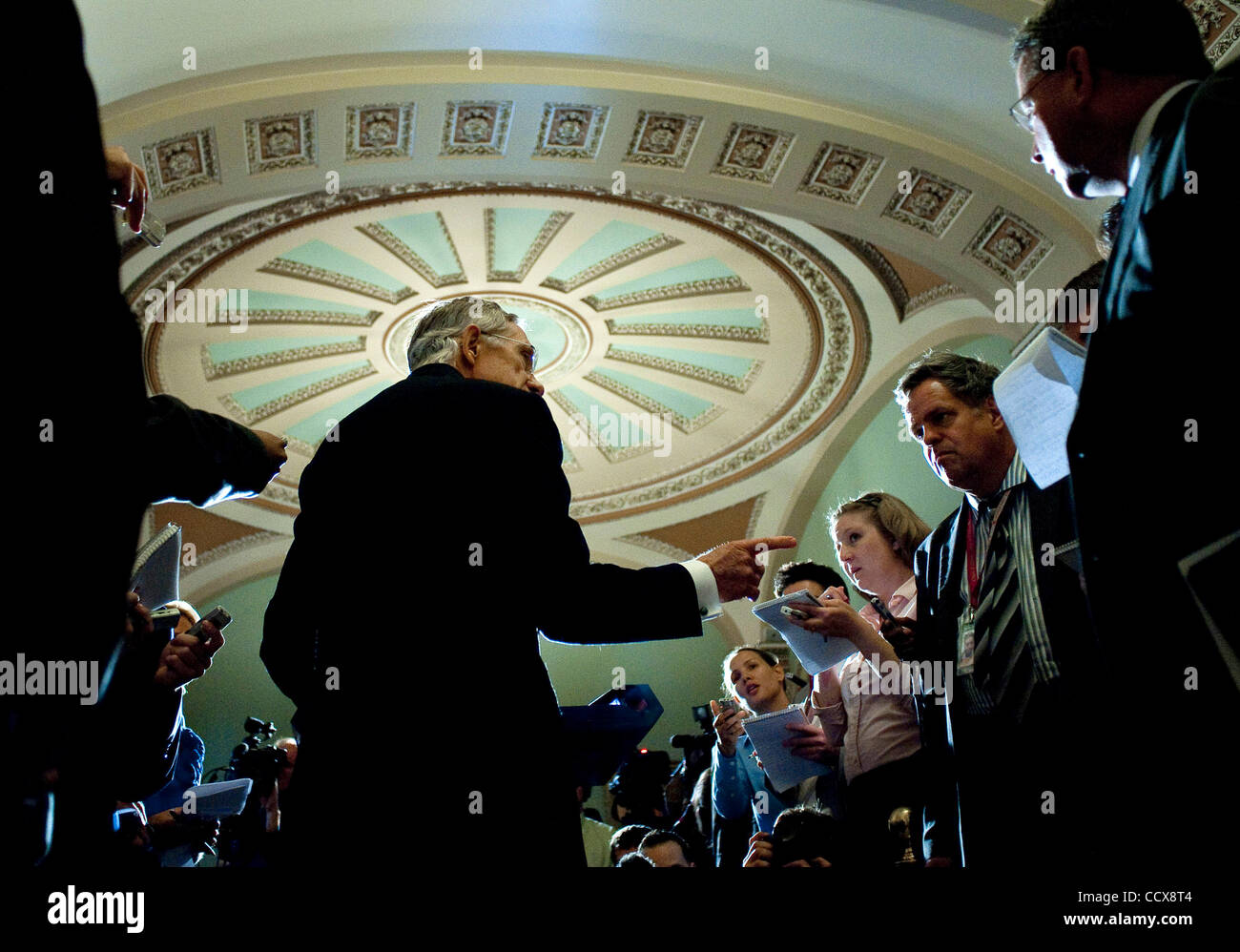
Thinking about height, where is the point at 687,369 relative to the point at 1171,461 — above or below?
above

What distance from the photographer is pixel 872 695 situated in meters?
2.87

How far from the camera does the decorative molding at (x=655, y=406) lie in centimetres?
1162

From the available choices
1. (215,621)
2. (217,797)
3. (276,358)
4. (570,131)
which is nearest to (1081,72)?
(215,621)

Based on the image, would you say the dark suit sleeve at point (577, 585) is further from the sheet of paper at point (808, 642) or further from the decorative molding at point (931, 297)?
the decorative molding at point (931, 297)

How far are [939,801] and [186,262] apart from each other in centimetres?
741

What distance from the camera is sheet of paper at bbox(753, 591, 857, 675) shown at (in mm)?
2711

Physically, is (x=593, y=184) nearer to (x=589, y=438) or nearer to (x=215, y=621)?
(x=215, y=621)

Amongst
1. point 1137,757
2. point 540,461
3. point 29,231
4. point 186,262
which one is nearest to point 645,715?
point 540,461

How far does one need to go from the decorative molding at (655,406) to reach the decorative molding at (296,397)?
2.53m

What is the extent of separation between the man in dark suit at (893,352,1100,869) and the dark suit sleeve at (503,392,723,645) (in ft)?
2.64

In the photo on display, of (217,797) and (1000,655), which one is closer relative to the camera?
(1000,655)

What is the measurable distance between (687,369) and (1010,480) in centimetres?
911

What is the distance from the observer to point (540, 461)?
1653mm
